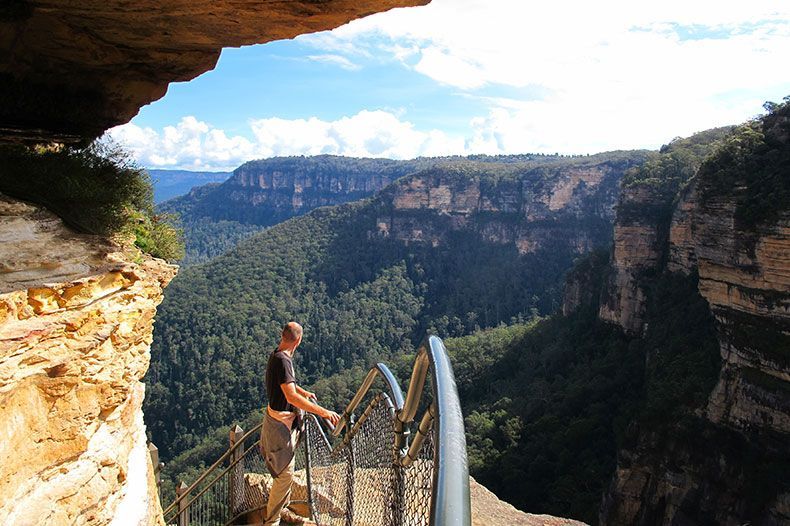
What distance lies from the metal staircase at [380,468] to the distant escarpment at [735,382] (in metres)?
14.0

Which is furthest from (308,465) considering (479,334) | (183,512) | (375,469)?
(479,334)

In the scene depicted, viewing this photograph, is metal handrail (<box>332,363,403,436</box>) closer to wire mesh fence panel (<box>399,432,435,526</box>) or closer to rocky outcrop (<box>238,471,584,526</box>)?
wire mesh fence panel (<box>399,432,435,526</box>)

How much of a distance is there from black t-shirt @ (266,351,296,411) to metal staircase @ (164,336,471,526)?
0.56 metres

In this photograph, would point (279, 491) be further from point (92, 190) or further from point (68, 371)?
point (92, 190)

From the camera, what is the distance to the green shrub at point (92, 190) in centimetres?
466

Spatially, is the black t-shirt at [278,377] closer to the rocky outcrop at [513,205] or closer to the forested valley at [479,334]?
the forested valley at [479,334]

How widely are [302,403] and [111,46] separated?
17.4 feet

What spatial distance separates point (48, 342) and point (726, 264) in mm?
19402

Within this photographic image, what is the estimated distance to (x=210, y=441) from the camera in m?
37.7

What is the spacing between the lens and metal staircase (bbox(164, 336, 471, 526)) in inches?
70.0

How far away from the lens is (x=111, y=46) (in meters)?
6.73

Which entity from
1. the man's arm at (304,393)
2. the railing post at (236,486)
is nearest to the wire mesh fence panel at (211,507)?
the railing post at (236,486)

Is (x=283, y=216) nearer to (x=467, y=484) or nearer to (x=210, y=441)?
(x=210, y=441)

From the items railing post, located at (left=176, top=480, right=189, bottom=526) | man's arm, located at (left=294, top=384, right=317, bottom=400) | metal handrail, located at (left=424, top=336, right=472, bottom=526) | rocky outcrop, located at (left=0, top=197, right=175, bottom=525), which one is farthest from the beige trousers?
metal handrail, located at (left=424, top=336, right=472, bottom=526)
